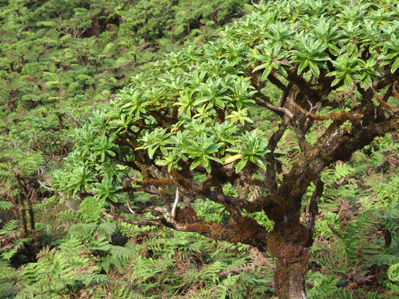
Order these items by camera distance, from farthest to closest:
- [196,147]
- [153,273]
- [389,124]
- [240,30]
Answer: [153,273], [240,30], [389,124], [196,147]

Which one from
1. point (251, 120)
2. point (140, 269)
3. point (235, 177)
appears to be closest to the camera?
point (251, 120)

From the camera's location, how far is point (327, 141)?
2.60 metres

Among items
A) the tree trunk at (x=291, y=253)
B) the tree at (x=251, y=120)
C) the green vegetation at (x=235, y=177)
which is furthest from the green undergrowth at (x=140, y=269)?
the tree at (x=251, y=120)

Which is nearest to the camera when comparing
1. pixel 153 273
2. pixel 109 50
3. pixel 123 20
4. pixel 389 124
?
pixel 389 124

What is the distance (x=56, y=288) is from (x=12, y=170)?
1.93 m

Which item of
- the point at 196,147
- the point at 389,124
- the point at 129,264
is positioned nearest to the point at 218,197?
the point at 196,147

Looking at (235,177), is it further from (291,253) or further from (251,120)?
(291,253)

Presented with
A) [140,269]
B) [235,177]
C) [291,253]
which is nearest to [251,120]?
[235,177]

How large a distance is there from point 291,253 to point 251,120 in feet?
4.02

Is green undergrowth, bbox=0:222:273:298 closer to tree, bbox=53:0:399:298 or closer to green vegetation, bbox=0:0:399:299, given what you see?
green vegetation, bbox=0:0:399:299

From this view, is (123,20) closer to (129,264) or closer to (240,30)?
(129,264)

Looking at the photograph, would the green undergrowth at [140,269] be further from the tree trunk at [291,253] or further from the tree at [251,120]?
the tree at [251,120]

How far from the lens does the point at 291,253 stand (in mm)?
2779

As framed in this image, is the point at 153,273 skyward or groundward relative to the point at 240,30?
groundward
